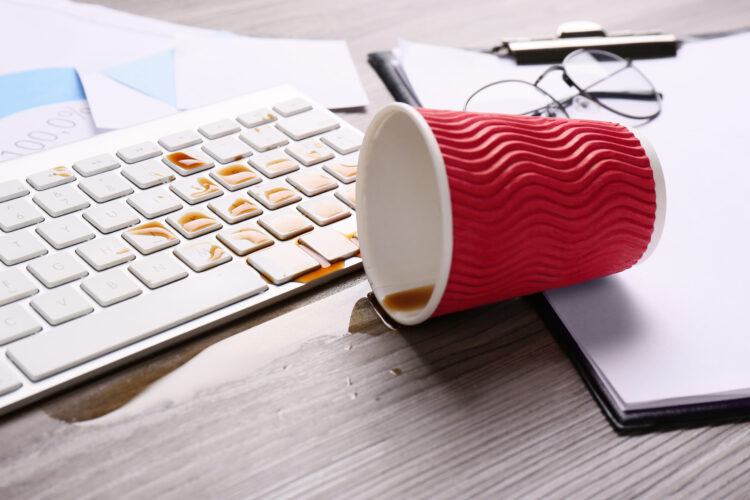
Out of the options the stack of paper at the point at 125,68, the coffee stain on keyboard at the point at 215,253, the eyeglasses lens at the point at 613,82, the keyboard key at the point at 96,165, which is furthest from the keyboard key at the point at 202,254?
the eyeglasses lens at the point at 613,82

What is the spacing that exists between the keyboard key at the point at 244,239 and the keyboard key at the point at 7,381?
132 millimetres

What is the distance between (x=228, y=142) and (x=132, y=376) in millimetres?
214

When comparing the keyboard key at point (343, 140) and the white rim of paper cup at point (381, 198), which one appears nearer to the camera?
the white rim of paper cup at point (381, 198)

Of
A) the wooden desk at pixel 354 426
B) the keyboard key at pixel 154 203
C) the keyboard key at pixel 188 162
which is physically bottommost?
the wooden desk at pixel 354 426

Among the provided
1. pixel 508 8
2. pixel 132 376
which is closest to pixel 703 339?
pixel 132 376

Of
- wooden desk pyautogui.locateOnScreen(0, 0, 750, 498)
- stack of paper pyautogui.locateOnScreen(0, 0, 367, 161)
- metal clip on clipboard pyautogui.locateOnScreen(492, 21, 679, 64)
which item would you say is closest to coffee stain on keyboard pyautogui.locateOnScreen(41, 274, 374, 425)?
wooden desk pyautogui.locateOnScreen(0, 0, 750, 498)

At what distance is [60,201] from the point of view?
45cm

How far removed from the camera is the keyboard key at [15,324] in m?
0.35

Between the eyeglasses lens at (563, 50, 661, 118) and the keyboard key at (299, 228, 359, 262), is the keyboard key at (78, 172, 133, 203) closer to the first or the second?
the keyboard key at (299, 228, 359, 262)

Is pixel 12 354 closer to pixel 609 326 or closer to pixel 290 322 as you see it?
pixel 290 322

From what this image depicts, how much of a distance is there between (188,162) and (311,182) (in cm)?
9

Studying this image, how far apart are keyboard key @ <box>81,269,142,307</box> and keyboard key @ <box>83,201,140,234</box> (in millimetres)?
46

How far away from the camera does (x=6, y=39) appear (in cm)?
70

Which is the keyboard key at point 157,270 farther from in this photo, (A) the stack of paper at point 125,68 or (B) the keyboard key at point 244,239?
(A) the stack of paper at point 125,68
